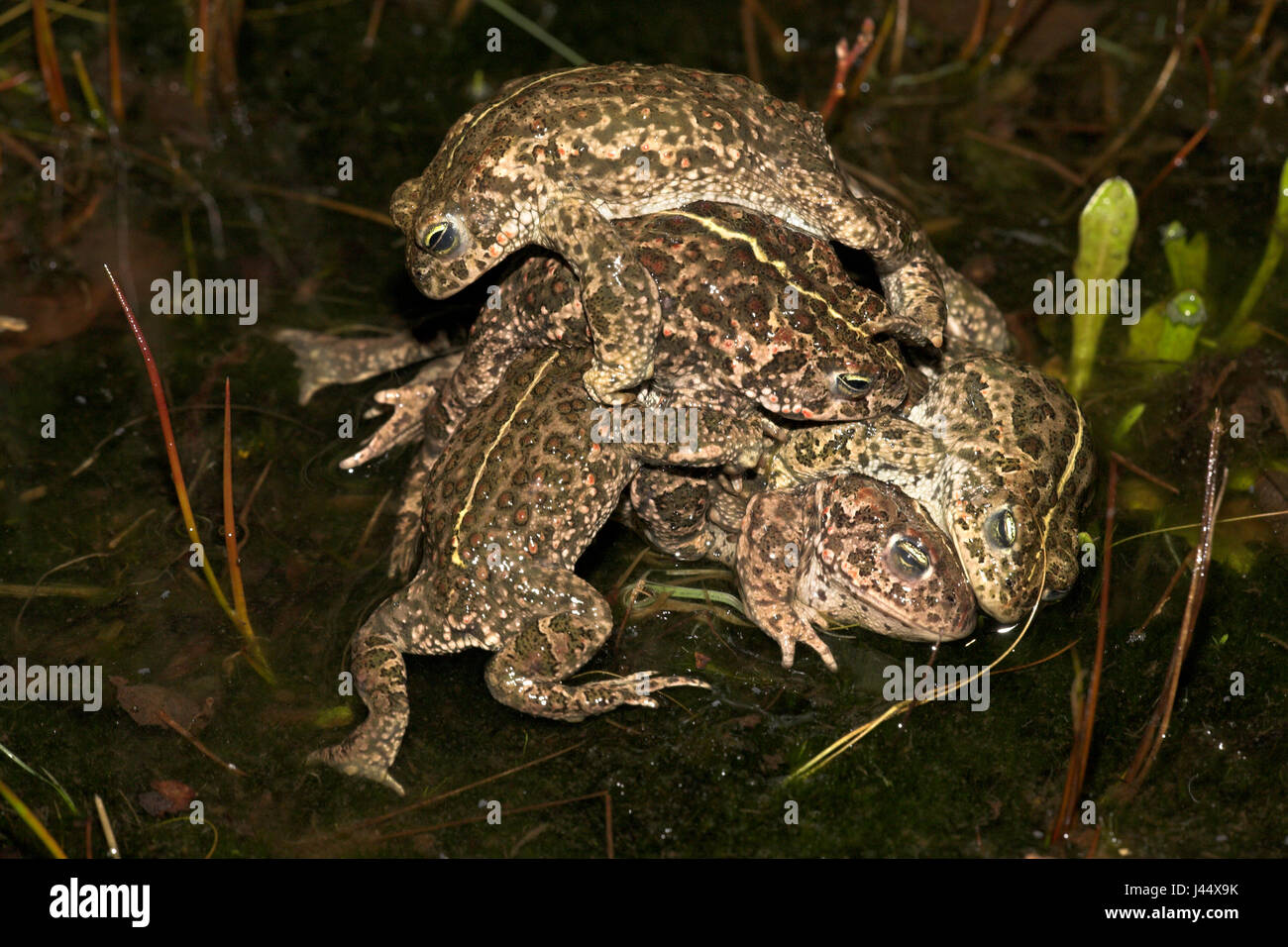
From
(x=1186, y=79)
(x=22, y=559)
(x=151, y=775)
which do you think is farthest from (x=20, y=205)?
(x=1186, y=79)

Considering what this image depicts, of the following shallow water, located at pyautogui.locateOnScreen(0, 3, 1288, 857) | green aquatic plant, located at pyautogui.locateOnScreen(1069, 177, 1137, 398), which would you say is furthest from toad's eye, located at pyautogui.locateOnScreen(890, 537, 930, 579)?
green aquatic plant, located at pyautogui.locateOnScreen(1069, 177, 1137, 398)

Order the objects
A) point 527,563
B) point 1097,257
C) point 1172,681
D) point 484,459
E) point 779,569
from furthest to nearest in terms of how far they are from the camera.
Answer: point 1097,257, point 779,569, point 484,459, point 527,563, point 1172,681

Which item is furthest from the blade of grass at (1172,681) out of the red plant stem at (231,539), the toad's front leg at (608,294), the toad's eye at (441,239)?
the red plant stem at (231,539)

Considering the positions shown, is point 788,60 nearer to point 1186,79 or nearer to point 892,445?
point 1186,79

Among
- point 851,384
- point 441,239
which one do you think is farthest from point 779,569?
point 441,239

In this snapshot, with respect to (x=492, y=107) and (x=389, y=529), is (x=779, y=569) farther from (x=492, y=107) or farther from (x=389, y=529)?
(x=492, y=107)

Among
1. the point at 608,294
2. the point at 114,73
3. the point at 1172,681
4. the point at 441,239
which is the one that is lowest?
the point at 1172,681
